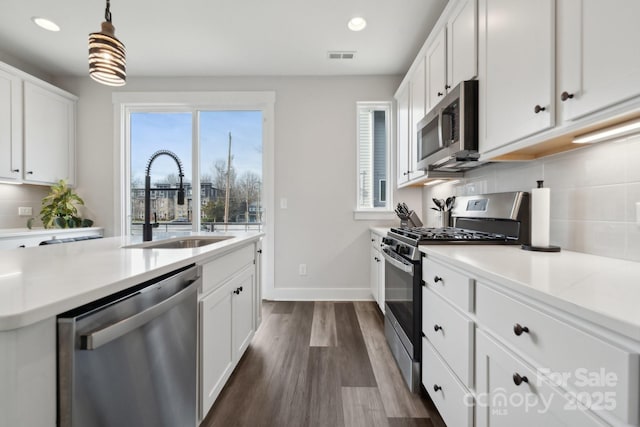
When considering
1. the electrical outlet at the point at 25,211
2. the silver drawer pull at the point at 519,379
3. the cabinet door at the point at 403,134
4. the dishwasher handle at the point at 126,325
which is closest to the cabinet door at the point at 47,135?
the electrical outlet at the point at 25,211

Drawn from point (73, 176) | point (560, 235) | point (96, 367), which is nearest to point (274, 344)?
point (96, 367)

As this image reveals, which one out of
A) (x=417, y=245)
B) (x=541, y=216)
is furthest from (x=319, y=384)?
(x=541, y=216)

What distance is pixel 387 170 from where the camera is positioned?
11.3 ft

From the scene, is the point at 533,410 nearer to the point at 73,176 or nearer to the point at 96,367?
the point at 96,367

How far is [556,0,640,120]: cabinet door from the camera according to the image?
0.79 metres

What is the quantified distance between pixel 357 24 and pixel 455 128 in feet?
4.96

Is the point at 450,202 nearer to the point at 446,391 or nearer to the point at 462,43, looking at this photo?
the point at 462,43

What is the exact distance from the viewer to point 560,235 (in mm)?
1383

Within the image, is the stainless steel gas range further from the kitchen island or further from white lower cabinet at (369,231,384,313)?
the kitchen island

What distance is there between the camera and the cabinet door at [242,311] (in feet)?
5.58

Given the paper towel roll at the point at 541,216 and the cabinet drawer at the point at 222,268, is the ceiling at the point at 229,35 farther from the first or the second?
the cabinet drawer at the point at 222,268

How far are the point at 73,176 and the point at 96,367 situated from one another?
3815 millimetres

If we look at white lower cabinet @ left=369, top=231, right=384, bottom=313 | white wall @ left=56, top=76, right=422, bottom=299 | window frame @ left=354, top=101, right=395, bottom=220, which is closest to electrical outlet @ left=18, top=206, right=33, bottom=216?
white wall @ left=56, top=76, right=422, bottom=299

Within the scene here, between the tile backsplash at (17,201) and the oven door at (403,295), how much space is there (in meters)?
3.94
